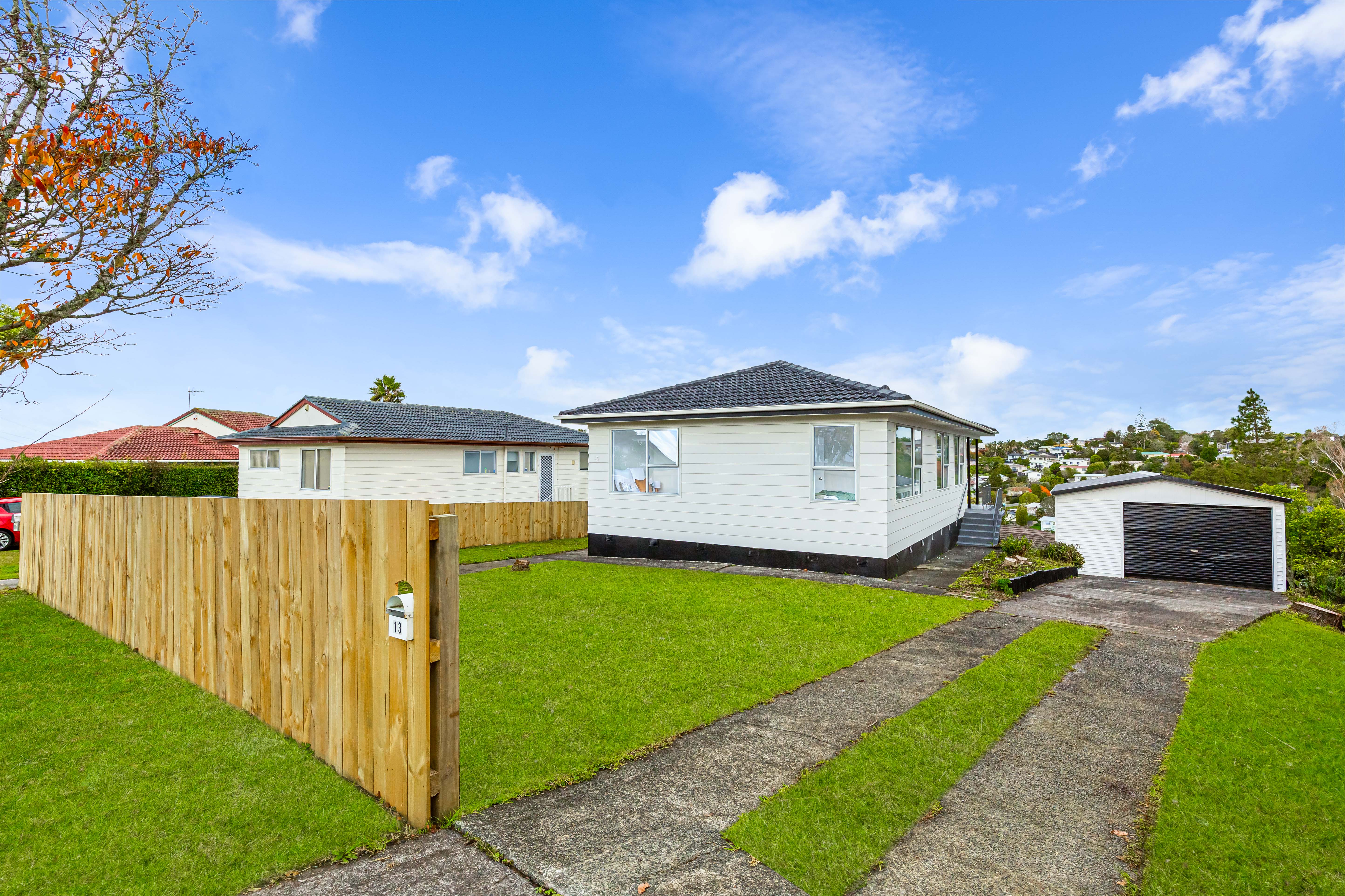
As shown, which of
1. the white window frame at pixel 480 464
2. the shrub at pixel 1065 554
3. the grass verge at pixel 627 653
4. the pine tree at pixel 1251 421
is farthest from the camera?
the pine tree at pixel 1251 421

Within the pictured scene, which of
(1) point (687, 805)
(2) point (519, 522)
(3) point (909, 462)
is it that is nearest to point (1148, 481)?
(3) point (909, 462)

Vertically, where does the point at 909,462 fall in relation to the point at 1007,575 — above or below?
above

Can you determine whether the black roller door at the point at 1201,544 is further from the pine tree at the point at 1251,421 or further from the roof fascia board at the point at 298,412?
the pine tree at the point at 1251,421

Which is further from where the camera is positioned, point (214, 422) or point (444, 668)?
point (214, 422)

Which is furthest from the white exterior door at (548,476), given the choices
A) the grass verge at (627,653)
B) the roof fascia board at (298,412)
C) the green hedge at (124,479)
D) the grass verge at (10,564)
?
the grass verge at (10,564)

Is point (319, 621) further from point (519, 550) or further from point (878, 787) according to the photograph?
point (519, 550)

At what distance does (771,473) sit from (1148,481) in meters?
7.91

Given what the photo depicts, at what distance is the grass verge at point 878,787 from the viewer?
106 inches

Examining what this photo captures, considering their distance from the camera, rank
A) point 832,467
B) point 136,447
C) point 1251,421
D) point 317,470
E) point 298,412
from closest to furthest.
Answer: point 832,467 → point 317,470 → point 298,412 → point 136,447 → point 1251,421

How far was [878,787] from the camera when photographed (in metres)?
3.37

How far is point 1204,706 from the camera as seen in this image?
4.76m

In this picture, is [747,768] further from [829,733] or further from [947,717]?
[947,717]

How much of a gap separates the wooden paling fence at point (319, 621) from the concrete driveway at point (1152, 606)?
8.03 meters

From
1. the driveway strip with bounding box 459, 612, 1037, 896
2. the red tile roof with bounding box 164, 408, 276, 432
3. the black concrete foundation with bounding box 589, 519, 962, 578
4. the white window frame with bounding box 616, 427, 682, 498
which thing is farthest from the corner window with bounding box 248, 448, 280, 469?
the red tile roof with bounding box 164, 408, 276, 432
